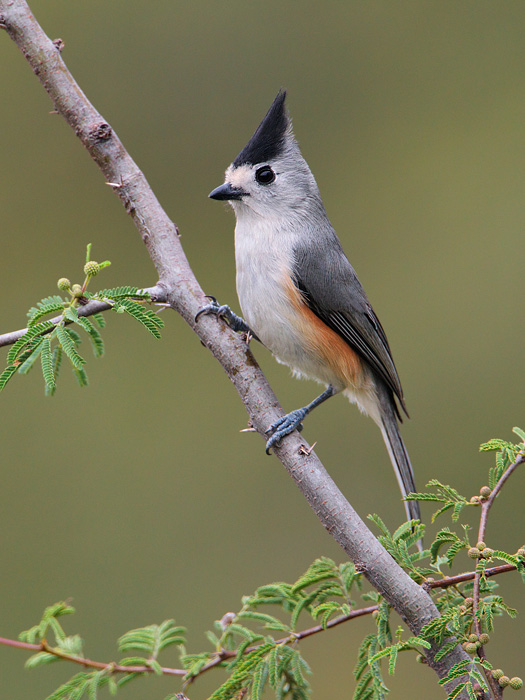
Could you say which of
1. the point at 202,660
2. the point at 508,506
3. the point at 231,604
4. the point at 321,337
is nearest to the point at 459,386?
the point at 508,506

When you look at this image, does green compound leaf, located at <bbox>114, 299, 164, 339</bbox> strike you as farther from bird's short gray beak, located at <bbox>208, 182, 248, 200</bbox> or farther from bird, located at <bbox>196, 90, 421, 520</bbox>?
bird's short gray beak, located at <bbox>208, 182, 248, 200</bbox>

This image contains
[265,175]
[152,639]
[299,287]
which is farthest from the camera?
[265,175]

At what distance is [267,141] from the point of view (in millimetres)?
2529

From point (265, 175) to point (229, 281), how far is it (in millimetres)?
2002

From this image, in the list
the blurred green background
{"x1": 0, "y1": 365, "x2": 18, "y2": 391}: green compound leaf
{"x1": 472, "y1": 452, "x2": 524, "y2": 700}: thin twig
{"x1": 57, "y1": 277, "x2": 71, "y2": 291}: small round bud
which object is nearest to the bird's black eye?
{"x1": 57, "y1": 277, "x2": 71, "y2": 291}: small round bud

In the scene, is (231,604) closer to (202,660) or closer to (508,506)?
(508,506)

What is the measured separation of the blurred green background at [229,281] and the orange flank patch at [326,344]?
5.01 ft

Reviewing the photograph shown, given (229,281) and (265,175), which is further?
(229,281)

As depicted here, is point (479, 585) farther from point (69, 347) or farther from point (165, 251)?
point (165, 251)

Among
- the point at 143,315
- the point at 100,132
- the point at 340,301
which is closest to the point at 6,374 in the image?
the point at 143,315

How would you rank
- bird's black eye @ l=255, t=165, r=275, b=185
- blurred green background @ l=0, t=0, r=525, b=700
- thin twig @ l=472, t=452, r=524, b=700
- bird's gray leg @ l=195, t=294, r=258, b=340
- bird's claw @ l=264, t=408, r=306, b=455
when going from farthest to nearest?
blurred green background @ l=0, t=0, r=525, b=700 < bird's black eye @ l=255, t=165, r=275, b=185 < bird's gray leg @ l=195, t=294, r=258, b=340 < bird's claw @ l=264, t=408, r=306, b=455 < thin twig @ l=472, t=452, r=524, b=700

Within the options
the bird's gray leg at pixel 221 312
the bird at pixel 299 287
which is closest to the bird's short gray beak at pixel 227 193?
the bird at pixel 299 287

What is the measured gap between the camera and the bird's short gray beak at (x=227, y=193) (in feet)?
8.08

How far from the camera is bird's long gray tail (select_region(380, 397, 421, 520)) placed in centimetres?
241
